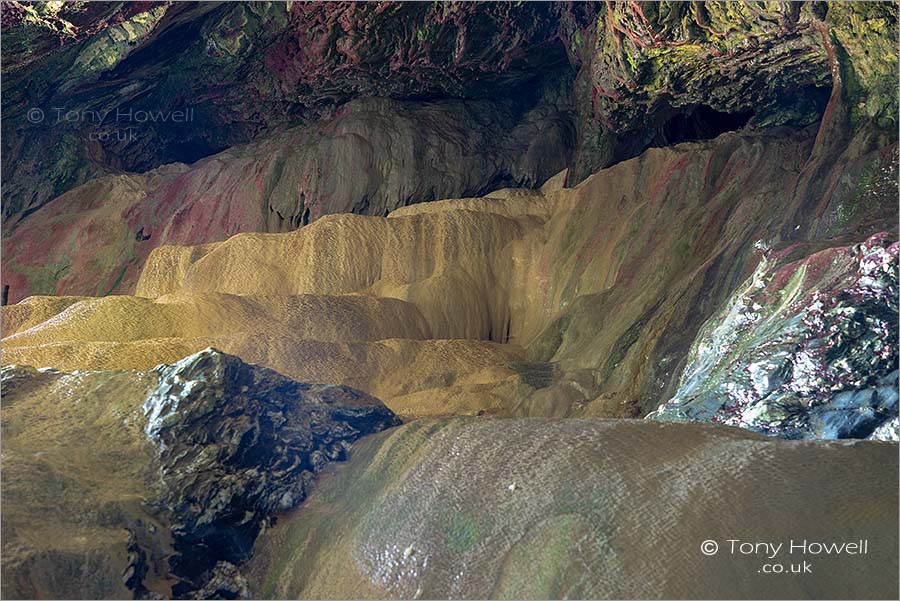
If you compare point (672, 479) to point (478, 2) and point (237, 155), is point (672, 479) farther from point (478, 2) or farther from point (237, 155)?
point (237, 155)

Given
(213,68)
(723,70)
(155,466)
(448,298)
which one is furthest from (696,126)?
(155,466)

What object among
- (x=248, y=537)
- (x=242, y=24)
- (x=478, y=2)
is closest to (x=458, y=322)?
(x=478, y=2)

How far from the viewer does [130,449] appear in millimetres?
3898

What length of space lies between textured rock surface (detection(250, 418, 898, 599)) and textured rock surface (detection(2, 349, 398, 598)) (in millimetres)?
195

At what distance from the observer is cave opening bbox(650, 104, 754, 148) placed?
9.37m

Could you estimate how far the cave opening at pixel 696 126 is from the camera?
30.7 ft

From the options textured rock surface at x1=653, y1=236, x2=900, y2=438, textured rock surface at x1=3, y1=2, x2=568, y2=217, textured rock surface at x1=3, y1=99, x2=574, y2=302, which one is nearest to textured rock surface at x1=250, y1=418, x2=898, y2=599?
textured rock surface at x1=653, y1=236, x2=900, y2=438

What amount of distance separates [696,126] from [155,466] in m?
6.80

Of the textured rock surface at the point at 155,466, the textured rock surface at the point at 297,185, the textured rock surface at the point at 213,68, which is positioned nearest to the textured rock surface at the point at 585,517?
the textured rock surface at the point at 155,466

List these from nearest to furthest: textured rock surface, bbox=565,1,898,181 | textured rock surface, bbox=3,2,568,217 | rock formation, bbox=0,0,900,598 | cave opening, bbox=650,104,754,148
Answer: rock formation, bbox=0,0,900,598
textured rock surface, bbox=565,1,898,181
cave opening, bbox=650,104,754,148
textured rock surface, bbox=3,2,568,217

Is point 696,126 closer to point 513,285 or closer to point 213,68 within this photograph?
point 513,285

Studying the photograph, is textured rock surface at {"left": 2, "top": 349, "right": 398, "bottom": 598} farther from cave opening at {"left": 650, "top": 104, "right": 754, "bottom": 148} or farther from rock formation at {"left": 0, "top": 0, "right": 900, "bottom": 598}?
cave opening at {"left": 650, "top": 104, "right": 754, "bottom": 148}

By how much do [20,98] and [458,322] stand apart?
5.22 m

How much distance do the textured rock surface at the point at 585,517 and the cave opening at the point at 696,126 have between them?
606cm
